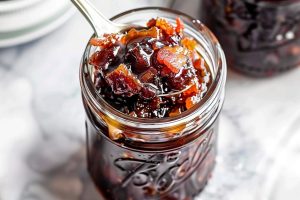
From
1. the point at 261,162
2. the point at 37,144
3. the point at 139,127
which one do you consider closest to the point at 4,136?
the point at 37,144

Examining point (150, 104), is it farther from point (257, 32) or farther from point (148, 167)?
point (257, 32)

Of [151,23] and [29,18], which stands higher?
[151,23]

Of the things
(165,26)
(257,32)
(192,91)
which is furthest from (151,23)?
(257,32)

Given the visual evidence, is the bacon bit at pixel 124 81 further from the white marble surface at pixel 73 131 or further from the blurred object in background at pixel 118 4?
the blurred object in background at pixel 118 4

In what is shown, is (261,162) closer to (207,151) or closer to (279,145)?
(279,145)

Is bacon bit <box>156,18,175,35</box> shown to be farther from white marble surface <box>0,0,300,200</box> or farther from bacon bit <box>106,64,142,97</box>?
white marble surface <box>0,0,300,200</box>

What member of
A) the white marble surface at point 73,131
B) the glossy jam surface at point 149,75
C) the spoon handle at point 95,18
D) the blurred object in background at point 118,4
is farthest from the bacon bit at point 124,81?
the blurred object in background at point 118,4
